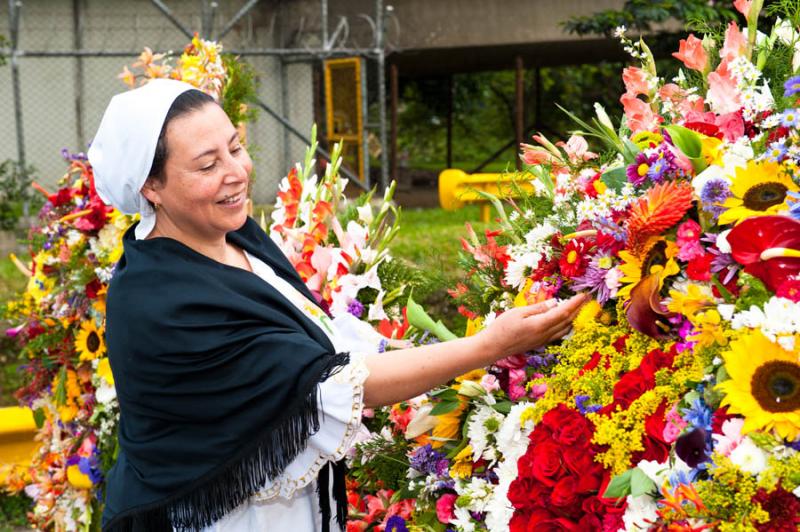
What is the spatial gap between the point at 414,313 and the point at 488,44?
10.8 meters

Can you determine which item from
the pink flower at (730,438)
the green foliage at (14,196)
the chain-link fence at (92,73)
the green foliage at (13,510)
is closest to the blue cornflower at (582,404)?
the pink flower at (730,438)

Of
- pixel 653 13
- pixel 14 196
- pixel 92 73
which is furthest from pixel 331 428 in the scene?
pixel 92 73

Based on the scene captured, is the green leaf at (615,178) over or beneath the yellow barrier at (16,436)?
over

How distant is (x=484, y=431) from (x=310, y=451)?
340 mm

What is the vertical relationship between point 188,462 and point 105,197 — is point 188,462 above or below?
below

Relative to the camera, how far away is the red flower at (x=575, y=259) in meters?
1.96

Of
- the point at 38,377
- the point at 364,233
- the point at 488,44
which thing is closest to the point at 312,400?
the point at 364,233

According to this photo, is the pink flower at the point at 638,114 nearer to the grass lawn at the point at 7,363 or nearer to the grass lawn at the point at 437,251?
the grass lawn at the point at 437,251

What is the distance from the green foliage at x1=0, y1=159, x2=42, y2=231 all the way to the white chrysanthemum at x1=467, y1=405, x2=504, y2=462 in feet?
27.1

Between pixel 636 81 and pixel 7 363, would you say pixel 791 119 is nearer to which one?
pixel 636 81

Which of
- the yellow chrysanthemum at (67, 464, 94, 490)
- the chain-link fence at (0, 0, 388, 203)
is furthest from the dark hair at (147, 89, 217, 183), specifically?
the chain-link fence at (0, 0, 388, 203)

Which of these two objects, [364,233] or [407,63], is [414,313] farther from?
[407,63]

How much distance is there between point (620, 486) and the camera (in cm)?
167

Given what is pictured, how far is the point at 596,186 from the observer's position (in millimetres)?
2006
